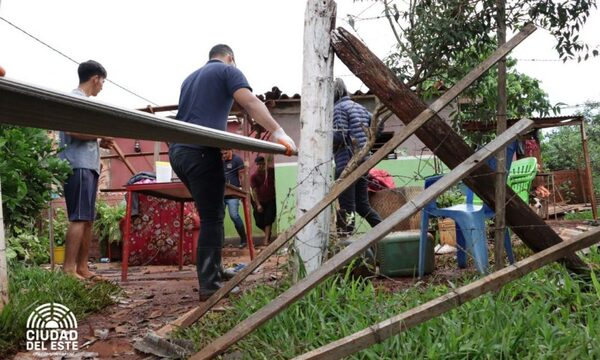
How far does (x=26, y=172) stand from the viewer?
3252 millimetres

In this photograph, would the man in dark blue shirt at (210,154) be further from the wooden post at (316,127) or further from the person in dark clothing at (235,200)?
the person in dark clothing at (235,200)

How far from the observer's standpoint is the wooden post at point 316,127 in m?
2.79

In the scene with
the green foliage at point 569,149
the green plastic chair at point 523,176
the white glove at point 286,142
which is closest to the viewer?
the white glove at point 286,142

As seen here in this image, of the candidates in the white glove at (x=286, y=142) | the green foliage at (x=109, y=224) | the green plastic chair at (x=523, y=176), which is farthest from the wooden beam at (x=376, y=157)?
the green foliage at (x=109, y=224)

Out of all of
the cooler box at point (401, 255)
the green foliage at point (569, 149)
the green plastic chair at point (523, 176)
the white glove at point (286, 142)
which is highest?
the green foliage at point (569, 149)

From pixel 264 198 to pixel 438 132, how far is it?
562 centimetres

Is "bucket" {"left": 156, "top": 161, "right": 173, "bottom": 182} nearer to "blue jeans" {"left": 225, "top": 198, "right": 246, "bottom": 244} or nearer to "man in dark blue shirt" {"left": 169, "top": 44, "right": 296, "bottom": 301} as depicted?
"man in dark blue shirt" {"left": 169, "top": 44, "right": 296, "bottom": 301}

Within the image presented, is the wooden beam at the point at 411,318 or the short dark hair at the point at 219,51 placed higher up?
the short dark hair at the point at 219,51

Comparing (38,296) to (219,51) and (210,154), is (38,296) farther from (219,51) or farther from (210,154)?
(219,51)

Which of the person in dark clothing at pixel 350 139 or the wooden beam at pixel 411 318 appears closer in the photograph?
the wooden beam at pixel 411 318

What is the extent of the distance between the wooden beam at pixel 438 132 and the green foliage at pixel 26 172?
1952 mm

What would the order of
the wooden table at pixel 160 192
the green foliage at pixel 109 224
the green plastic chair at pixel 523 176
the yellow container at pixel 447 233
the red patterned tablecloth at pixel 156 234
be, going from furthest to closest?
1. the green foliage at pixel 109 224
2. the red patterned tablecloth at pixel 156 234
3. the yellow container at pixel 447 233
4. the wooden table at pixel 160 192
5. the green plastic chair at pixel 523 176

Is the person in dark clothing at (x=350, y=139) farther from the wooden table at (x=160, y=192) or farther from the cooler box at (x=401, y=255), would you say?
the wooden table at (x=160, y=192)

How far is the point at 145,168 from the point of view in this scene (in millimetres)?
10188
